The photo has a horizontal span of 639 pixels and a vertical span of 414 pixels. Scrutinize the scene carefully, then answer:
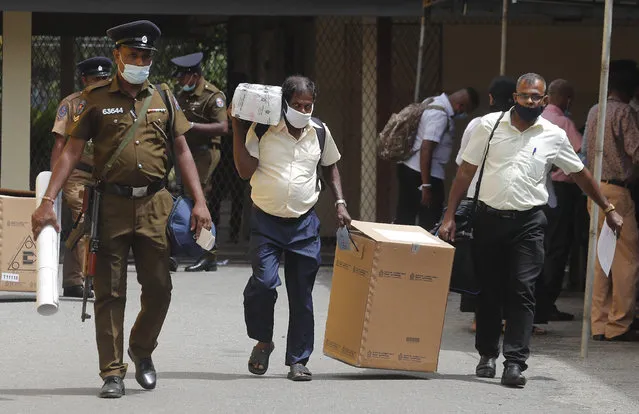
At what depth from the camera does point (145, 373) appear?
7648mm

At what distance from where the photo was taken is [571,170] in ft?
27.4

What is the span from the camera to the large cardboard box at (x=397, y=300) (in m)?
8.13

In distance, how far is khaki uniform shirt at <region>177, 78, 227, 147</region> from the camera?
43.2 feet

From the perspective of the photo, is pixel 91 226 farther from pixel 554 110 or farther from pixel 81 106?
pixel 554 110

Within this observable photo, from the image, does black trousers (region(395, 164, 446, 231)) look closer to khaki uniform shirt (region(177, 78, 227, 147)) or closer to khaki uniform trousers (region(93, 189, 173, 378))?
khaki uniform shirt (region(177, 78, 227, 147))

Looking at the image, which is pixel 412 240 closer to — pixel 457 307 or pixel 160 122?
pixel 160 122

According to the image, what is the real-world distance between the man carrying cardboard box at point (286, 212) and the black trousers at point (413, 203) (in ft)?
15.4

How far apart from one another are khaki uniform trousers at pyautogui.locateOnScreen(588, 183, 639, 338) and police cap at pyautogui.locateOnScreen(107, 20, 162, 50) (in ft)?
13.0

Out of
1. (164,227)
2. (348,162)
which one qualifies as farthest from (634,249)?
(348,162)

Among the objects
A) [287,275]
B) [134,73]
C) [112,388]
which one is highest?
[134,73]

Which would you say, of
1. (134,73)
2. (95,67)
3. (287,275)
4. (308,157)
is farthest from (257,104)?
(95,67)

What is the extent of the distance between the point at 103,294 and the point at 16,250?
13.7ft

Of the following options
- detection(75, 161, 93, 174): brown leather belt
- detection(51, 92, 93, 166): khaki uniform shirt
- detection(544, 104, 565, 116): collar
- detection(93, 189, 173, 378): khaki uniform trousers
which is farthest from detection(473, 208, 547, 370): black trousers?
detection(75, 161, 93, 174): brown leather belt

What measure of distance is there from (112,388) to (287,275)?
4.47 ft
